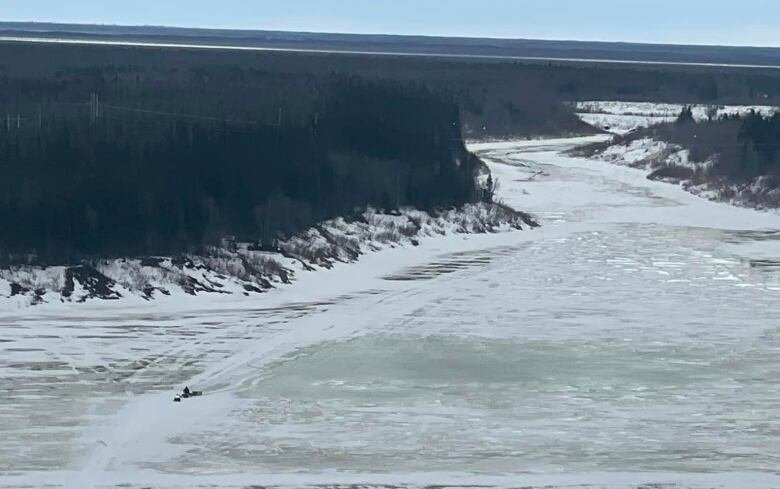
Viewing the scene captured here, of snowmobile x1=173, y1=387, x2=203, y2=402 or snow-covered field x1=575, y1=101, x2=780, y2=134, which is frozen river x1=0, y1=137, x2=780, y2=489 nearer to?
snowmobile x1=173, y1=387, x2=203, y2=402

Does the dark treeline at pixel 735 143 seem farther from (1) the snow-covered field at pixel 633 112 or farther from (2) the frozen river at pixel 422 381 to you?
(2) the frozen river at pixel 422 381

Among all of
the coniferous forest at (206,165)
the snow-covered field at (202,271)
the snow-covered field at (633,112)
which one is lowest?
the snow-covered field at (633,112)

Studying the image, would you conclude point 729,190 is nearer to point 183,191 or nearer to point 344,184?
point 344,184

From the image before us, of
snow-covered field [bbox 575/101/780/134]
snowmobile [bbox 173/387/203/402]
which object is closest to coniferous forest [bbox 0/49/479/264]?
snowmobile [bbox 173/387/203/402]

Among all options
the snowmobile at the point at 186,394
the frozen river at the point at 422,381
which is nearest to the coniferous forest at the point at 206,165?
the frozen river at the point at 422,381

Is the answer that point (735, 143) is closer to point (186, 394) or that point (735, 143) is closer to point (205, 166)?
point (205, 166)

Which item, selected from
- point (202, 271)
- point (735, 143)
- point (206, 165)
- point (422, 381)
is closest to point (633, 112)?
point (735, 143)
